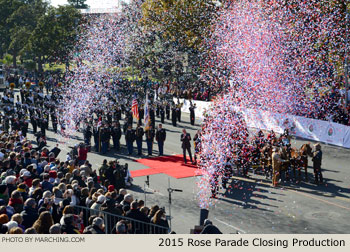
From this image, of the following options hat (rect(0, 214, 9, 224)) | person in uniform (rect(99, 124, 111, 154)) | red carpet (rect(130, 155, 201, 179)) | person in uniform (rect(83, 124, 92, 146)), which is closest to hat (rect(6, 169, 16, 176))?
hat (rect(0, 214, 9, 224))

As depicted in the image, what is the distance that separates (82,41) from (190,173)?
130 ft

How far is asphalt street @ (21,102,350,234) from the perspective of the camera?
15742 mm

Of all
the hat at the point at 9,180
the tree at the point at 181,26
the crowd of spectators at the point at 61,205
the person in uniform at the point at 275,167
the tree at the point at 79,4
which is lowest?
the person in uniform at the point at 275,167

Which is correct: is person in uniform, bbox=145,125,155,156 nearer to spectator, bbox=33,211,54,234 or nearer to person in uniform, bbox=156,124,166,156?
person in uniform, bbox=156,124,166,156

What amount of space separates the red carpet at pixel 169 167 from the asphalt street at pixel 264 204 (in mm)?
634

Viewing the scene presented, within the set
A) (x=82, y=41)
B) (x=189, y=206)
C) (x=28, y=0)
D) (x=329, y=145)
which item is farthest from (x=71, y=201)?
(x=28, y=0)

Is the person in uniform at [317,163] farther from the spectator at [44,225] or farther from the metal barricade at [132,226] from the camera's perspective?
the spectator at [44,225]

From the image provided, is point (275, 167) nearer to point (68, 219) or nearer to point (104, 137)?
point (104, 137)

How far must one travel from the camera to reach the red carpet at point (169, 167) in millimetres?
22406

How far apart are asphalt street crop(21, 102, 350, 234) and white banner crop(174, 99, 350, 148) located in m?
3.78

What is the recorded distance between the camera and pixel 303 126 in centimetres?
2923

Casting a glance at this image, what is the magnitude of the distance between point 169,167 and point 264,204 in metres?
6.70

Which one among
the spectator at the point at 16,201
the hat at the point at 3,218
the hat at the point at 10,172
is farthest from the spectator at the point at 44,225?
the hat at the point at 10,172

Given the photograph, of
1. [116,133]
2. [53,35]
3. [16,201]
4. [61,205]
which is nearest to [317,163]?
[116,133]
